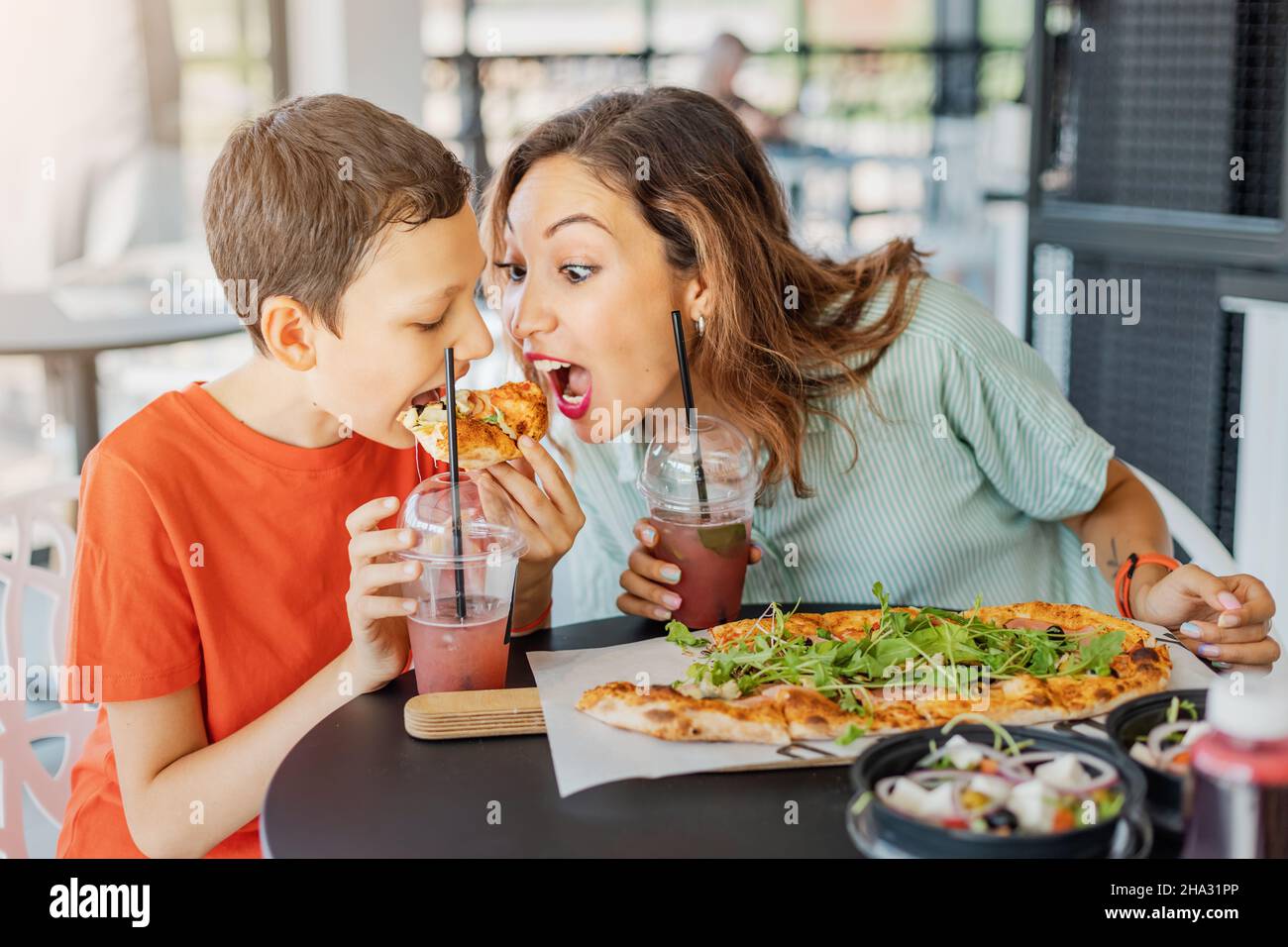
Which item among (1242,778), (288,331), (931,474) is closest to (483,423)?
(288,331)

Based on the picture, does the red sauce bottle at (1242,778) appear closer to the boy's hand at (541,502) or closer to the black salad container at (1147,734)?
the black salad container at (1147,734)

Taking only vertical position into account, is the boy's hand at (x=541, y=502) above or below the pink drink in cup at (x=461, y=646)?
above

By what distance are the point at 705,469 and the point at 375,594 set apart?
54cm

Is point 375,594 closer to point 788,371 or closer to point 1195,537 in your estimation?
point 788,371

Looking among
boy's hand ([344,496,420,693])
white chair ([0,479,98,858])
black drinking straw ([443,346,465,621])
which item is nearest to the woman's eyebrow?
black drinking straw ([443,346,465,621])

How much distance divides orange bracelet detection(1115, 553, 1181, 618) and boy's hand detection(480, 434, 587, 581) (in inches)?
32.0

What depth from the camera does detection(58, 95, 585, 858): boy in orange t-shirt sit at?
A: 168 centimetres

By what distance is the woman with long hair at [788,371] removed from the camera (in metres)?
2.17

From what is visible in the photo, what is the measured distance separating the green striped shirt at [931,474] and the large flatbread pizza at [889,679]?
2.02 feet

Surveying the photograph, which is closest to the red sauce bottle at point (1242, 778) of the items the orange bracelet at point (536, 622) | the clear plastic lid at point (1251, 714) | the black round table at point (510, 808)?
the clear plastic lid at point (1251, 714)

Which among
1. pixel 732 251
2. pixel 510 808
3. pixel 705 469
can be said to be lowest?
pixel 510 808

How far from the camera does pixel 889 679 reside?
1.53m
